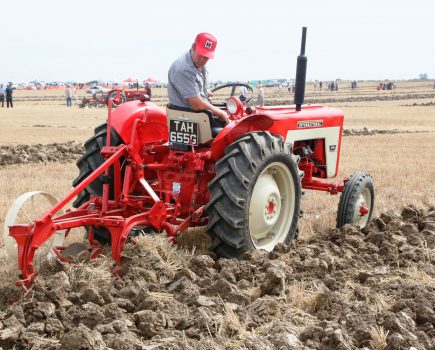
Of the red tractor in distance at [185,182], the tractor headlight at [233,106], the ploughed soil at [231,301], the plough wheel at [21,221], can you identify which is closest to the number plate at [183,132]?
the red tractor in distance at [185,182]

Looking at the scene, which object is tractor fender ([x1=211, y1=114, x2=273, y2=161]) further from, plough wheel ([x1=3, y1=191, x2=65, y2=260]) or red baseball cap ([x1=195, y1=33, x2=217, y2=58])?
plough wheel ([x1=3, y1=191, x2=65, y2=260])

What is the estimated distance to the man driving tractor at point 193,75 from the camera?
18.5ft

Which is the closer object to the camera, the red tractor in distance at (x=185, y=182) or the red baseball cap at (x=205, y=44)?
the red tractor in distance at (x=185, y=182)

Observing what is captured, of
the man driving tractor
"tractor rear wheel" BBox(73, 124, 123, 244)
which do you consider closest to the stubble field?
"tractor rear wheel" BBox(73, 124, 123, 244)

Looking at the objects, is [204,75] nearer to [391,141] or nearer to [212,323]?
[212,323]

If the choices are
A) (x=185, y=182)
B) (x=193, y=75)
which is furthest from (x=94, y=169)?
(x=193, y=75)

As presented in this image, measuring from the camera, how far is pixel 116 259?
504 centimetres

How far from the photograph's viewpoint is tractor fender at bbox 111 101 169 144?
19.9 feet

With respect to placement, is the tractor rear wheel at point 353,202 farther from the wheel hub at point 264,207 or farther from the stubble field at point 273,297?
the wheel hub at point 264,207

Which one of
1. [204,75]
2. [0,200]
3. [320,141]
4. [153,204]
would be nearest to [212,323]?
[153,204]

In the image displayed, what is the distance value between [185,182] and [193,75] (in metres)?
0.91

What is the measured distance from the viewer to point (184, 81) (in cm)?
569

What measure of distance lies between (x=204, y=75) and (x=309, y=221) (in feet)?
7.70

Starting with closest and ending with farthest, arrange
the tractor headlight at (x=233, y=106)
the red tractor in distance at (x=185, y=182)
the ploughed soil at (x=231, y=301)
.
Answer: the ploughed soil at (x=231, y=301)
the red tractor in distance at (x=185, y=182)
the tractor headlight at (x=233, y=106)
